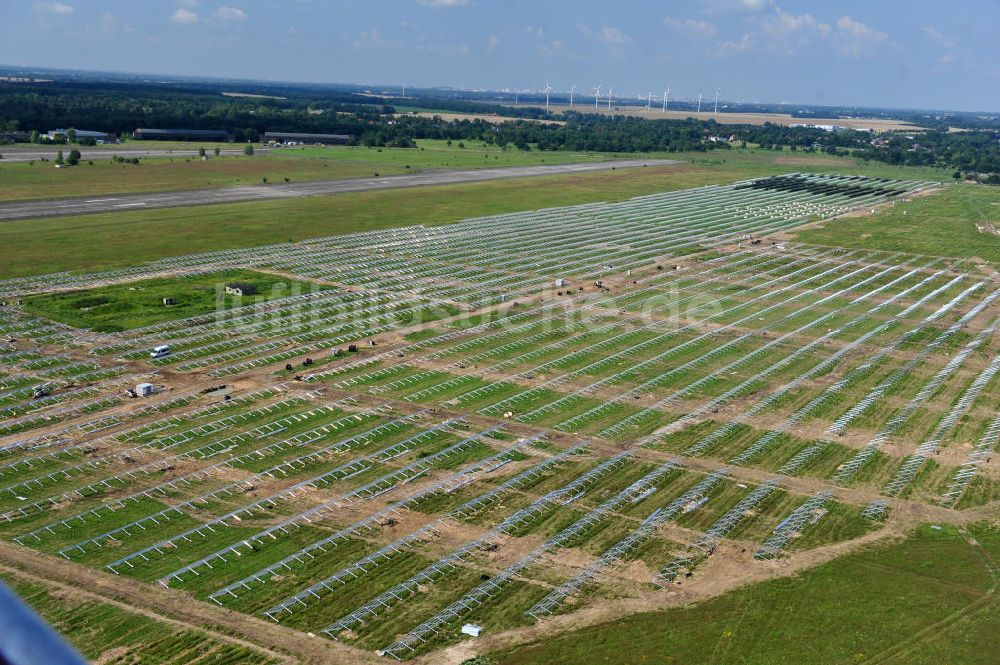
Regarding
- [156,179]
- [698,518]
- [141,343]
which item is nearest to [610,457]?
[698,518]

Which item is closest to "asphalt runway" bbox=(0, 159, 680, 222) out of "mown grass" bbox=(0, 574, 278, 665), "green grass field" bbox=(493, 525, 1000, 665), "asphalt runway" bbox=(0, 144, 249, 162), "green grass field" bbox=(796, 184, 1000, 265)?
"asphalt runway" bbox=(0, 144, 249, 162)

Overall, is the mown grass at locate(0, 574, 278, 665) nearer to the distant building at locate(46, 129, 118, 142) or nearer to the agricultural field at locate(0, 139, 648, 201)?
the agricultural field at locate(0, 139, 648, 201)

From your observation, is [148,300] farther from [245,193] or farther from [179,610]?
[245,193]

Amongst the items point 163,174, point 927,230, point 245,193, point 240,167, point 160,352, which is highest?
point 240,167

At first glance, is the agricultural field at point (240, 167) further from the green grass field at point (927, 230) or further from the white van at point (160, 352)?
the green grass field at point (927, 230)

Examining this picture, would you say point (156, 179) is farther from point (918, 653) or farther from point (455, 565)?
point (918, 653)

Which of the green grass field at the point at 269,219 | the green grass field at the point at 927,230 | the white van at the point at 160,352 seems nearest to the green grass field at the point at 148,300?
the white van at the point at 160,352

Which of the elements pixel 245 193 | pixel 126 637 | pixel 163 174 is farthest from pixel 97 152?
pixel 126 637
